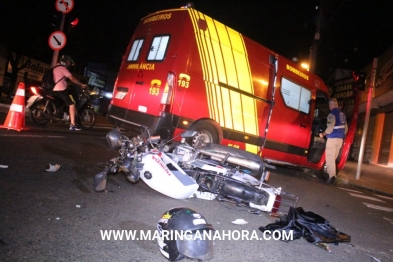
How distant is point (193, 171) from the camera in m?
3.92

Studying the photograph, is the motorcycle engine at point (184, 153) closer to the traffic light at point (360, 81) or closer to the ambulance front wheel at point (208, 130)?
the ambulance front wheel at point (208, 130)

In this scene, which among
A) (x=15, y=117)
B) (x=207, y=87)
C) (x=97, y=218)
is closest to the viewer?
(x=97, y=218)

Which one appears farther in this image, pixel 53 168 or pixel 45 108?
pixel 45 108

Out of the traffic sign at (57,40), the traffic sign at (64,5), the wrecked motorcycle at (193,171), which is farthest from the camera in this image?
the traffic sign at (64,5)

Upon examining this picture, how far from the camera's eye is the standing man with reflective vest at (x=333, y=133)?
7.52 meters

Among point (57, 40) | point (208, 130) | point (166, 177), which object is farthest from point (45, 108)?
point (166, 177)

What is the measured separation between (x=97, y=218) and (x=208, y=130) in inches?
128

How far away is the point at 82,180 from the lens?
3859mm

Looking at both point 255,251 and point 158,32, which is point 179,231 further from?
point 158,32

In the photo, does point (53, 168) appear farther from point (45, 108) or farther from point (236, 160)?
point (45, 108)

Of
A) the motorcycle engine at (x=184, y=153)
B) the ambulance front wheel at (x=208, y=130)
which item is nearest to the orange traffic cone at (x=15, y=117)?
the ambulance front wheel at (x=208, y=130)

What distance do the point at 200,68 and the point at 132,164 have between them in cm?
249

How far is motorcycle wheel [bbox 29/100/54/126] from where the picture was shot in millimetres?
7383

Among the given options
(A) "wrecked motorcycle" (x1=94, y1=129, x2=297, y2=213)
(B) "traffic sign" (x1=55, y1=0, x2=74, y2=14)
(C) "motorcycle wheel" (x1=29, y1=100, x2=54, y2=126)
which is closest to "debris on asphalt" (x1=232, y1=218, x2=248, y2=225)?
(A) "wrecked motorcycle" (x1=94, y1=129, x2=297, y2=213)
